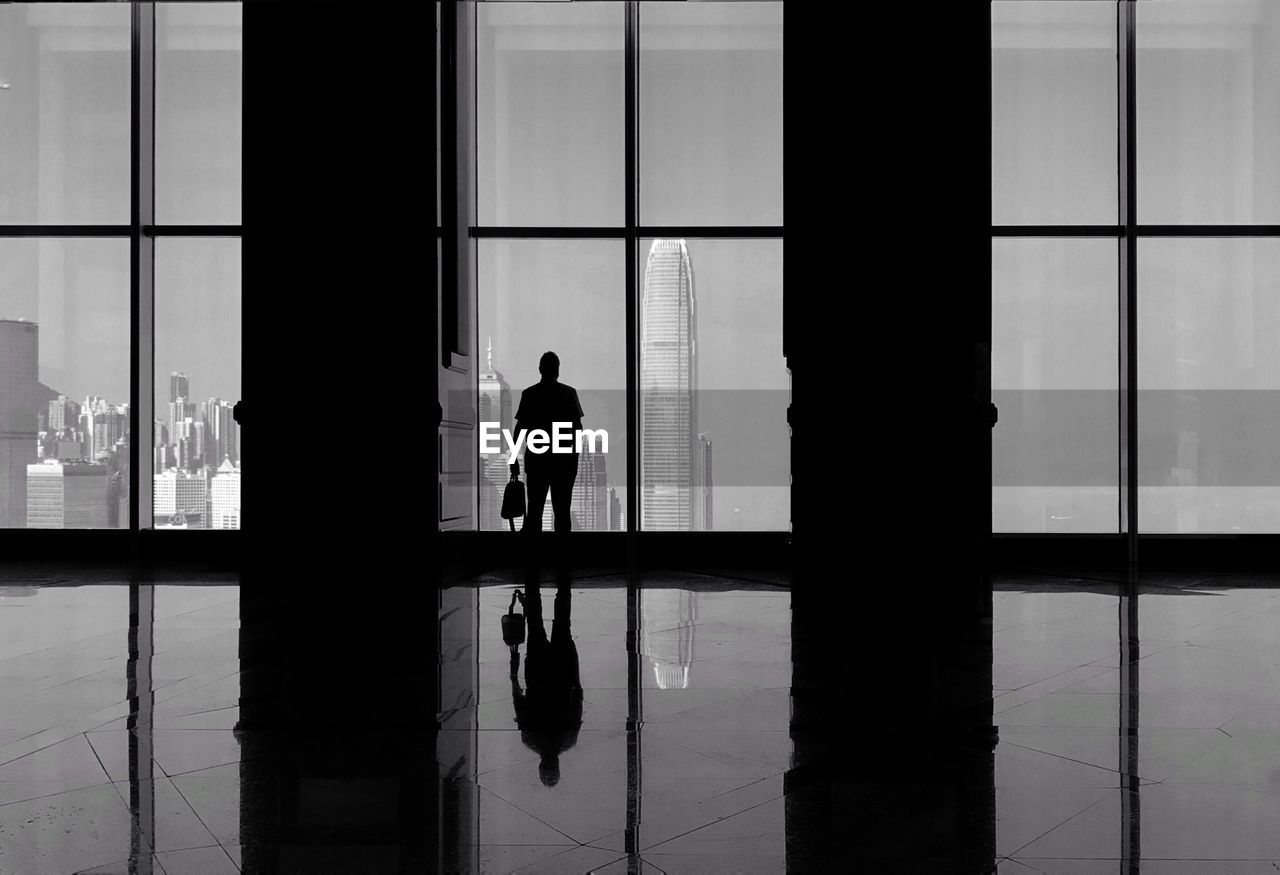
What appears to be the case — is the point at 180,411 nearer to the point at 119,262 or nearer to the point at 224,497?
the point at 224,497

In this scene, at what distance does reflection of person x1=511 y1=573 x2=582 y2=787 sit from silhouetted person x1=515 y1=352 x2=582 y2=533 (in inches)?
59.7

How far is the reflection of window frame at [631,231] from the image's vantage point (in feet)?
29.6

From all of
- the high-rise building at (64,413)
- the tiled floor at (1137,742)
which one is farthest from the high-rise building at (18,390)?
the tiled floor at (1137,742)

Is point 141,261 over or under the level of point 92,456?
over

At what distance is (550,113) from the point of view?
926 cm

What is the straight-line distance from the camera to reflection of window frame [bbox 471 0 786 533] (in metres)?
9.03

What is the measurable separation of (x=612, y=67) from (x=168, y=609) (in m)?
6.24

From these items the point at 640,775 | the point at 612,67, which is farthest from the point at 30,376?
the point at 640,775

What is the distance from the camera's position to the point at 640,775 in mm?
2740

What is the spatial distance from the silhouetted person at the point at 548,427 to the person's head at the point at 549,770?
13.3 feet

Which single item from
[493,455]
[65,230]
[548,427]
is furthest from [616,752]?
[65,230]

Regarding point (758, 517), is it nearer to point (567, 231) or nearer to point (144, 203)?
point (567, 231)

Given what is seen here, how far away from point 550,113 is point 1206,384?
6.64 metres

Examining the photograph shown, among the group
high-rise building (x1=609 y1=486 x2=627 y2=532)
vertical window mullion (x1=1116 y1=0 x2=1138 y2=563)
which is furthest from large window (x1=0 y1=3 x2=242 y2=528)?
vertical window mullion (x1=1116 y1=0 x2=1138 y2=563)
